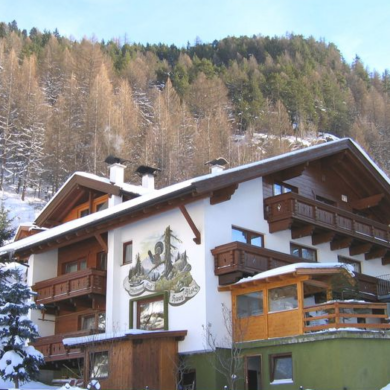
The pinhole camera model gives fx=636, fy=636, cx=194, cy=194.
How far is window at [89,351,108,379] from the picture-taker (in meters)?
21.4

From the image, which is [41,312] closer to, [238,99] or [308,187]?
[308,187]

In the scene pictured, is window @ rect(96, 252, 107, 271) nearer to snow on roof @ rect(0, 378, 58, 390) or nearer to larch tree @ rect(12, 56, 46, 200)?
snow on roof @ rect(0, 378, 58, 390)

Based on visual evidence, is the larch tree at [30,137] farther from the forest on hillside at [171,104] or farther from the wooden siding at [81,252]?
the wooden siding at [81,252]

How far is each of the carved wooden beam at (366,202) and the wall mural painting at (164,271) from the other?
10.8 meters

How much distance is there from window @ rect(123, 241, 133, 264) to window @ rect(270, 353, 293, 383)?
7418 millimetres

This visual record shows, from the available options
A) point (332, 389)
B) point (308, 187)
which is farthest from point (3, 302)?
point (308, 187)

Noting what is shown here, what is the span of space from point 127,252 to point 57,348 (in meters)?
4.58

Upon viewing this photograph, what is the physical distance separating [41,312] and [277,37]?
127m

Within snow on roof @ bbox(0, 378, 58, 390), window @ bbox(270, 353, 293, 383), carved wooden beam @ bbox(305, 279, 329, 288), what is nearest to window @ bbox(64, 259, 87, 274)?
snow on roof @ bbox(0, 378, 58, 390)

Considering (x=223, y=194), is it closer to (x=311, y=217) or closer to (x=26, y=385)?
(x=311, y=217)

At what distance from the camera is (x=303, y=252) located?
2608cm

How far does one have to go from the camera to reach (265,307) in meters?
21.2

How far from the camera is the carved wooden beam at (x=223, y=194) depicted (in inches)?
883

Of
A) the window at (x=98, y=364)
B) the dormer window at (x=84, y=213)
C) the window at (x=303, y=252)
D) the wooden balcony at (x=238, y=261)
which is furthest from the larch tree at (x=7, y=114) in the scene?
the wooden balcony at (x=238, y=261)
